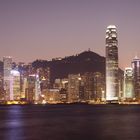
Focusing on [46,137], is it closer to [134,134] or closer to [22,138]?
[22,138]

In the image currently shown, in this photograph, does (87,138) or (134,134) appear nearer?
(87,138)

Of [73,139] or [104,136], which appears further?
[104,136]

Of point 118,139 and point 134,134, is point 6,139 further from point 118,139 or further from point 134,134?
point 134,134

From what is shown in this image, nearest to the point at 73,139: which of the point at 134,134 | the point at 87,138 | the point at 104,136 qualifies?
the point at 87,138

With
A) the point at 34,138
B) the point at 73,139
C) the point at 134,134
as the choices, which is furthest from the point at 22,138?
the point at 134,134

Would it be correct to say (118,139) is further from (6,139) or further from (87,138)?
(6,139)

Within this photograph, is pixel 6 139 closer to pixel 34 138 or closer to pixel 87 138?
pixel 34 138

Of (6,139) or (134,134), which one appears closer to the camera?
(6,139)
